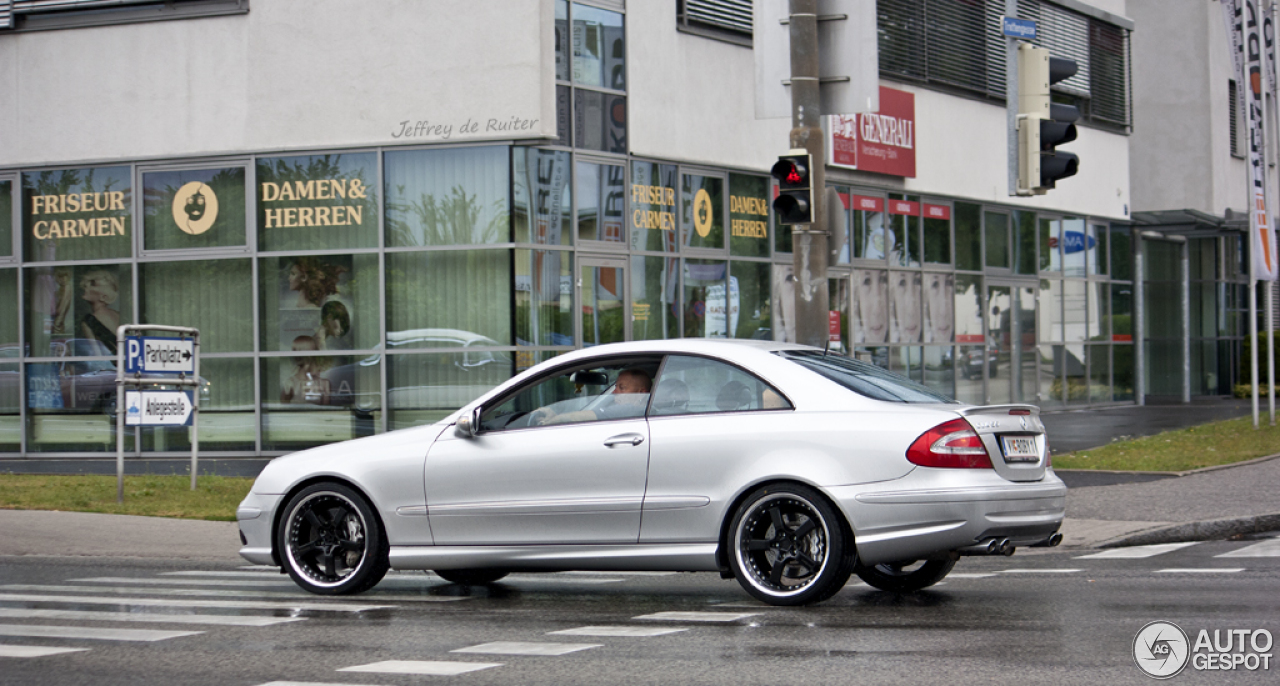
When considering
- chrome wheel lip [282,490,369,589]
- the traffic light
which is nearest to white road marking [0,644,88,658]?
chrome wheel lip [282,490,369,589]

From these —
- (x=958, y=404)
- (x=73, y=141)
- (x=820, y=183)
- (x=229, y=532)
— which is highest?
(x=73, y=141)

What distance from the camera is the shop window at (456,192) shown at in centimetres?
1920

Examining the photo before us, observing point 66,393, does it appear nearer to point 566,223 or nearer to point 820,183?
point 566,223

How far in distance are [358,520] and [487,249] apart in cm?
1073

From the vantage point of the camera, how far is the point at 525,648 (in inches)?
265

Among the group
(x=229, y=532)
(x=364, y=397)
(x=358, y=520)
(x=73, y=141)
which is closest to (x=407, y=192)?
(x=364, y=397)

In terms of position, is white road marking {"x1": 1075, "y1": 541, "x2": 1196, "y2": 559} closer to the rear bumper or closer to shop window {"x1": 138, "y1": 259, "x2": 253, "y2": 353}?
the rear bumper

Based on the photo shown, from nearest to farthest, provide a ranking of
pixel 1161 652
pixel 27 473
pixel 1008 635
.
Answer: pixel 1161 652 < pixel 1008 635 < pixel 27 473

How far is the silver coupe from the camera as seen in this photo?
24.8 feet

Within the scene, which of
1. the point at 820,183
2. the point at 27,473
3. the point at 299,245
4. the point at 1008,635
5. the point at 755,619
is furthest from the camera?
the point at 299,245

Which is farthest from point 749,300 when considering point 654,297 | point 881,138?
point 881,138

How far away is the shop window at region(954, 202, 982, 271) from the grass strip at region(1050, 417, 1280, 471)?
6668mm

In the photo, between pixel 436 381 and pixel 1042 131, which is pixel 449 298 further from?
pixel 1042 131

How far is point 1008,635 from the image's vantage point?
674cm
